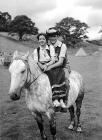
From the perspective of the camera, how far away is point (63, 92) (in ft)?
24.3

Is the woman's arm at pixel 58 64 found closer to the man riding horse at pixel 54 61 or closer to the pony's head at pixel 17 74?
the man riding horse at pixel 54 61

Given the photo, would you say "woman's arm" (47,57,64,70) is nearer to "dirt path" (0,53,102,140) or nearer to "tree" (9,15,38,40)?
"dirt path" (0,53,102,140)

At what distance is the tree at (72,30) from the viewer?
5966 centimetres

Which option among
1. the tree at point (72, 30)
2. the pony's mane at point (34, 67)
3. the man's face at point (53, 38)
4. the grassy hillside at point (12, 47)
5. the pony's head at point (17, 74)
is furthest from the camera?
the tree at point (72, 30)

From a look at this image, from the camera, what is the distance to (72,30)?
69562 millimetres

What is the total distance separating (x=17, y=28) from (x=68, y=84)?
6218cm

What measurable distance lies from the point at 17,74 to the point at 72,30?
64442 mm

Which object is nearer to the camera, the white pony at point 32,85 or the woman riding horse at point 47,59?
the white pony at point 32,85

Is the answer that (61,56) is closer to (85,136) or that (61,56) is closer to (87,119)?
(85,136)

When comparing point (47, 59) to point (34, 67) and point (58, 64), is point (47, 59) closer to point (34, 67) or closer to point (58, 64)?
point (58, 64)

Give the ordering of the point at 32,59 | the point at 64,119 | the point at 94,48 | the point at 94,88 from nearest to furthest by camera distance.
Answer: the point at 32,59
the point at 64,119
the point at 94,88
the point at 94,48

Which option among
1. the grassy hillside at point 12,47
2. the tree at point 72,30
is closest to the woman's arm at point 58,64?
the grassy hillside at point 12,47

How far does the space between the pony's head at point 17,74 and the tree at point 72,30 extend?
Result: 171ft

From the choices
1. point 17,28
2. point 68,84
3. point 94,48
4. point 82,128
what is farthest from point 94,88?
point 17,28
